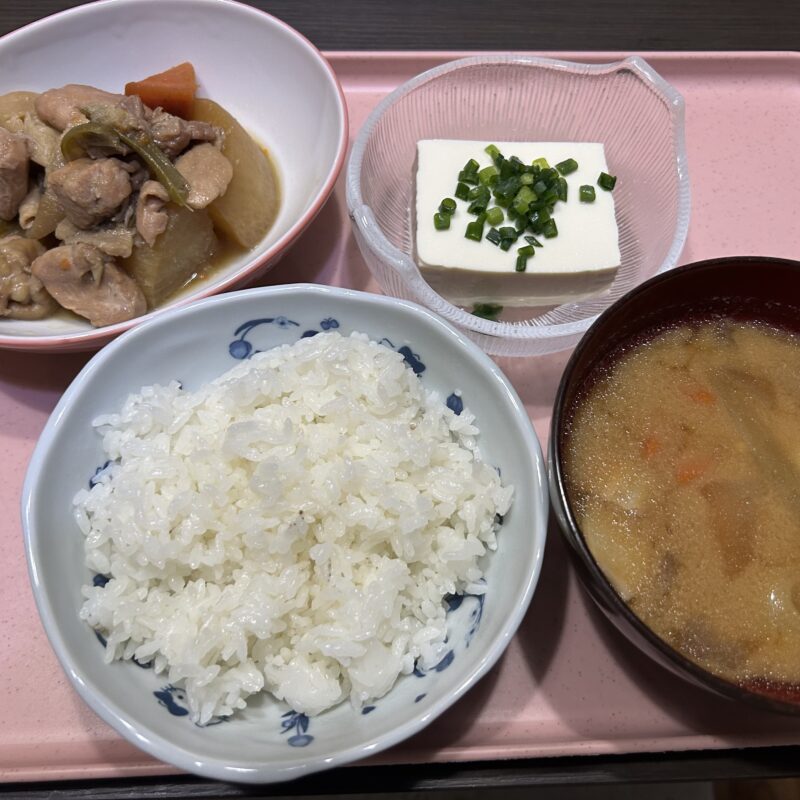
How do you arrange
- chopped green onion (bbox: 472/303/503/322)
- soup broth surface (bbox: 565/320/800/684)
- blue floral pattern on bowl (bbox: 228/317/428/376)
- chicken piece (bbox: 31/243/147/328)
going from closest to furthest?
soup broth surface (bbox: 565/320/800/684)
blue floral pattern on bowl (bbox: 228/317/428/376)
chicken piece (bbox: 31/243/147/328)
chopped green onion (bbox: 472/303/503/322)

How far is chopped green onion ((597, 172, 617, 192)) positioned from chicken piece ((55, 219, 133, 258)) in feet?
5.06

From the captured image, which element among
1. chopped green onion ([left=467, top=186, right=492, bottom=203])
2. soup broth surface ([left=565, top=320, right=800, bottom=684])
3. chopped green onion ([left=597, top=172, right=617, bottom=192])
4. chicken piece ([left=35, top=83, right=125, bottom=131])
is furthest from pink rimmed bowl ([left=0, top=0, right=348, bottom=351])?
soup broth surface ([left=565, top=320, right=800, bottom=684])

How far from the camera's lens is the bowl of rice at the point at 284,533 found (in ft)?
4.69

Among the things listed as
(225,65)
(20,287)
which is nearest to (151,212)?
(20,287)

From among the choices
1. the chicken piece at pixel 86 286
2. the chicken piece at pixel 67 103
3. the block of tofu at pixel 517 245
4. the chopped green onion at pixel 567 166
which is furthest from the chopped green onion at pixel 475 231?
the chicken piece at pixel 67 103

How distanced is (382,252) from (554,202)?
65cm

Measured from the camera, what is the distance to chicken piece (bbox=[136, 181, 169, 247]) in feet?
6.73

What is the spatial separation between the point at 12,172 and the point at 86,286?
0.47 meters

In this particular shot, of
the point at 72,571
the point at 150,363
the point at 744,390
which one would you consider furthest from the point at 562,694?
the point at 150,363

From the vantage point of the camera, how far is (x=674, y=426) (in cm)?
162

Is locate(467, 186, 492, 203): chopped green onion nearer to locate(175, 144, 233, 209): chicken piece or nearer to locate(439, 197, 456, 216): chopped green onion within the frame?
locate(439, 197, 456, 216): chopped green onion

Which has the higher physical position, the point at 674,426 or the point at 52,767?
the point at 674,426

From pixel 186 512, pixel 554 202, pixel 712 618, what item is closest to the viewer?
pixel 712 618

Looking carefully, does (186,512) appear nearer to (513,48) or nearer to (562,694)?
(562,694)
